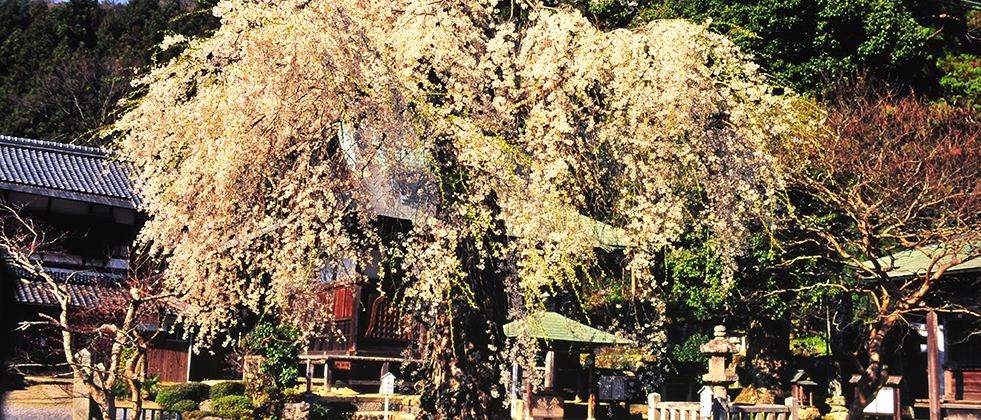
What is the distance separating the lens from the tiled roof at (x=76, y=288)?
1983cm

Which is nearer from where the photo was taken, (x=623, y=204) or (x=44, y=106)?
(x=623, y=204)

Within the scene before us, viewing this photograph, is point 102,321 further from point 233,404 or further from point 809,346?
point 809,346

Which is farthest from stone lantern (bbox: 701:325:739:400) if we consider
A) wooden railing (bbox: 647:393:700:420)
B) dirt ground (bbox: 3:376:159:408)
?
dirt ground (bbox: 3:376:159:408)

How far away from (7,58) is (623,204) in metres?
43.4

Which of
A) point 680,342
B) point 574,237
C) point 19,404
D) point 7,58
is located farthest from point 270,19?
point 7,58

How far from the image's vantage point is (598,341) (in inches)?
788

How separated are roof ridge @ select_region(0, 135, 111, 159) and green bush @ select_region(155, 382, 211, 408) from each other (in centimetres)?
754

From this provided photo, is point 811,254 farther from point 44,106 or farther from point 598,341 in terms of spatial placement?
point 44,106

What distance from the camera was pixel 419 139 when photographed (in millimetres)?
9109

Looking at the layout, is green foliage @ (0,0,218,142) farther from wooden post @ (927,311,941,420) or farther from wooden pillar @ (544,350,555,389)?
wooden post @ (927,311,941,420)

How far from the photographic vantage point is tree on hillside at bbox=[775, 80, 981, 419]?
1684 cm

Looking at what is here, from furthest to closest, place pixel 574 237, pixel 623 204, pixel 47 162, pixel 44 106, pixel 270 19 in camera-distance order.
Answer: pixel 44 106
pixel 47 162
pixel 623 204
pixel 574 237
pixel 270 19

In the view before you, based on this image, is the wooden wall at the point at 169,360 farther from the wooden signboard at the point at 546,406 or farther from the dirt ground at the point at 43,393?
the wooden signboard at the point at 546,406

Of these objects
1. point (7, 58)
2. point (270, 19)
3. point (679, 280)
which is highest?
point (7, 58)
